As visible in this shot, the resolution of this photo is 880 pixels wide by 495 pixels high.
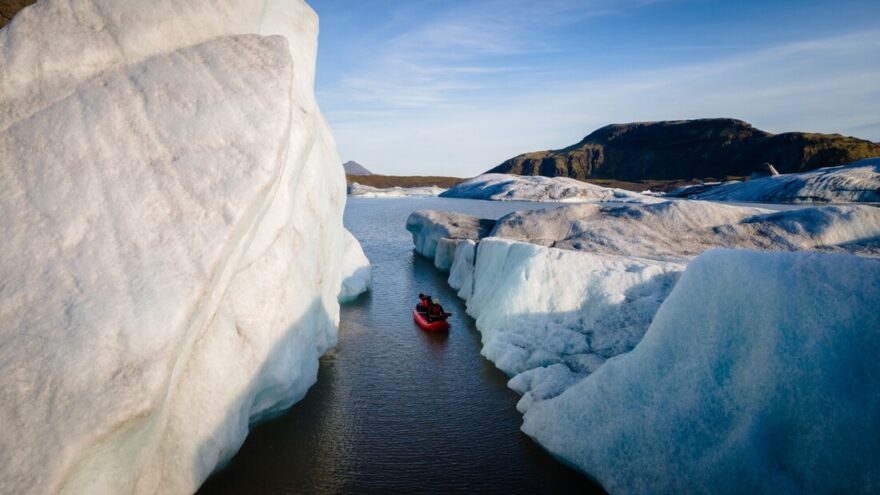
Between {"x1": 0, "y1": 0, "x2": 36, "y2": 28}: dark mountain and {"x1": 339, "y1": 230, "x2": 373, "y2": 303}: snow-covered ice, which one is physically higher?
{"x1": 0, "y1": 0, "x2": 36, "y2": 28}: dark mountain

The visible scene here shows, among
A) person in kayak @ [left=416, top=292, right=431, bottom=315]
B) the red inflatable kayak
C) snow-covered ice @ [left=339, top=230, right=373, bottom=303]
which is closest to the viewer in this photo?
Result: the red inflatable kayak

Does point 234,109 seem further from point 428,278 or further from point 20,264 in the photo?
point 428,278

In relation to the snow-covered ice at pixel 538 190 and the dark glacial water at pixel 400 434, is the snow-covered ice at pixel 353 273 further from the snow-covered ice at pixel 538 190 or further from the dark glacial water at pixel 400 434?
the snow-covered ice at pixel 538 190

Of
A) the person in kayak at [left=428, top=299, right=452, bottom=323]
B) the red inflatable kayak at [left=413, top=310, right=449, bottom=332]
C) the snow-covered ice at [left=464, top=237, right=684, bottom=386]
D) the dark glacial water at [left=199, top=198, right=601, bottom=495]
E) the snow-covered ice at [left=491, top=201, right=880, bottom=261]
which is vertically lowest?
the dark glacial water at [left=199, top=198, right=601, bottom=495]

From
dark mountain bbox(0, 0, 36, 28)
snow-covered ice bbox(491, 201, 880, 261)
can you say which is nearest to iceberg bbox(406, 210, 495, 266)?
snow-covered ice bbox(491, 201, 880, 261)

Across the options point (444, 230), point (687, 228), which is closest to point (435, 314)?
point (687, 228)

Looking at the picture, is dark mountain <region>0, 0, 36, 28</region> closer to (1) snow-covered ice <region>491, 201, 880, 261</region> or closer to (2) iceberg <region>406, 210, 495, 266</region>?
(1) snow-covered ice <region>491, 201, 880, 261</region>
